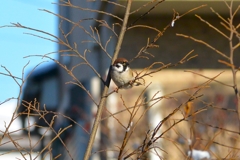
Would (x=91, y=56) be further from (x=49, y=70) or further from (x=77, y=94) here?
→ (x=49, y=70)

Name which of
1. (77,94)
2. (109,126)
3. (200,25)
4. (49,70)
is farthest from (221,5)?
(49,70)

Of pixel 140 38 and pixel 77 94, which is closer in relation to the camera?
pixel 140 38

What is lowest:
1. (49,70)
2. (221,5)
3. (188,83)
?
(188,83)

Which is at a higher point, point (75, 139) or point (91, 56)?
point (91, 56)

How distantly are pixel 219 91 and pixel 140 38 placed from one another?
123 cm

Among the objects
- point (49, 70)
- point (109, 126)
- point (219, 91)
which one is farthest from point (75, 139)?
point (49, 70)

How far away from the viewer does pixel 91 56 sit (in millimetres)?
8703

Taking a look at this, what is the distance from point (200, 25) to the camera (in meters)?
6.81

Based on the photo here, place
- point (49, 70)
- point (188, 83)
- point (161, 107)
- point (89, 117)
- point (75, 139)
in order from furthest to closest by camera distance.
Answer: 1. point (49, 70)
2. point (75, 139)
3. point (89, 117)
4. point (188, 83)
5. point (161, 107)

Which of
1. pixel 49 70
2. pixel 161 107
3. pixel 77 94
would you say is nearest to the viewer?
pixel 161 107

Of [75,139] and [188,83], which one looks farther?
[75,139]

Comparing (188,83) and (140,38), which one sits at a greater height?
(140,38)

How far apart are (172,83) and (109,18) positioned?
120 centimetres

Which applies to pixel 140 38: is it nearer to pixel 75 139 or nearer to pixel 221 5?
pixel 221 5
